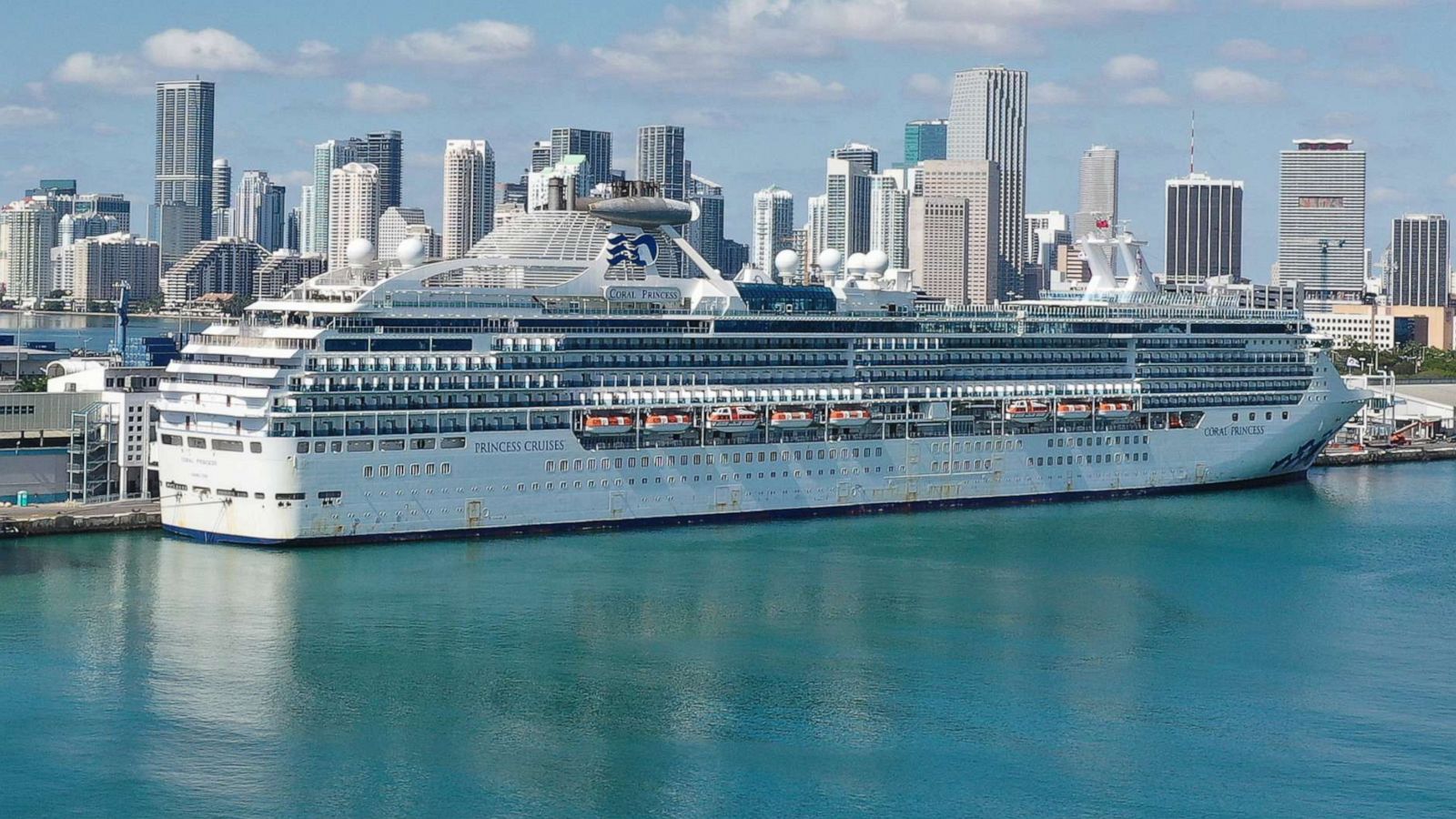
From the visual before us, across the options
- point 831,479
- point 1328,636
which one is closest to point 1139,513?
point 831,479

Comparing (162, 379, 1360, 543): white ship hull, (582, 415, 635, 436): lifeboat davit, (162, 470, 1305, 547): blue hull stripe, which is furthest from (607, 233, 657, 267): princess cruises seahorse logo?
(162, 470, 1305, 547): blue hull stripe

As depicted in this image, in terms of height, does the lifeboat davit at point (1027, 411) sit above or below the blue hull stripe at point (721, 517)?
above

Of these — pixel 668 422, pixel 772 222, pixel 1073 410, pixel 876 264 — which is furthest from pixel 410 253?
pixel 772 222

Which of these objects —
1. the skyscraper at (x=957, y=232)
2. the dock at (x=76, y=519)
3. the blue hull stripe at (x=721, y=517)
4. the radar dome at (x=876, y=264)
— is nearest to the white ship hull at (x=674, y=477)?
the blue hull stripe at (x=721, y=517)

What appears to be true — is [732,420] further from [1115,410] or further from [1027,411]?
[1115,410]

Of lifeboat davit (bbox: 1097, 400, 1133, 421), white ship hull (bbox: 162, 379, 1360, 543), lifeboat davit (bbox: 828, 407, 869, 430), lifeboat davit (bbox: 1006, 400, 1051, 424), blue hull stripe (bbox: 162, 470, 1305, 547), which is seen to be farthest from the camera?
lifeboat davit (bbox: 1097, 400, 1133, 421)

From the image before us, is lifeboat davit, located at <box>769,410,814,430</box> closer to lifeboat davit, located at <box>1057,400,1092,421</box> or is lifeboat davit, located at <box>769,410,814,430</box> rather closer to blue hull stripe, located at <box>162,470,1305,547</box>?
blue hull stripe, located at <box>162,470,1305,547</box>

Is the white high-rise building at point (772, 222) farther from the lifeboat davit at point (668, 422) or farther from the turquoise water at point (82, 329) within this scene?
the lifeboat davit at point (668, 422)
